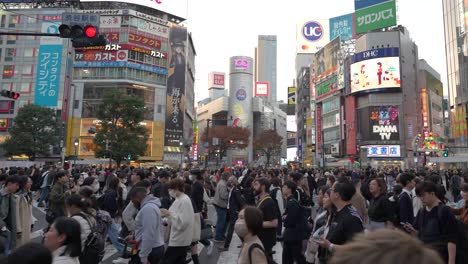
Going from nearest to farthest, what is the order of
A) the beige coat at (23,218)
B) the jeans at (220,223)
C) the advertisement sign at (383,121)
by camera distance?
the beige coat at (23,218) → the jeans at (220,223) → the advertisement sign at (383,121)

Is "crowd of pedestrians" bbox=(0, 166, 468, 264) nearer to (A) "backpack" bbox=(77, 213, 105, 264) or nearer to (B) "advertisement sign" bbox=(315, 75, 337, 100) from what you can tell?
(A) "backpack" bbox=(77, 213, 105, 264)

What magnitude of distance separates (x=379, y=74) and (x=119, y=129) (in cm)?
4134

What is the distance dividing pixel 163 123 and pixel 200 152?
56.7m

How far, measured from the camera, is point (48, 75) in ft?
172

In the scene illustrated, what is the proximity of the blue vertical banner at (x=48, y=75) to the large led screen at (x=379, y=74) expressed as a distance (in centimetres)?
4735

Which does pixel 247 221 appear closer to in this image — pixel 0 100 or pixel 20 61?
pixel 0 100

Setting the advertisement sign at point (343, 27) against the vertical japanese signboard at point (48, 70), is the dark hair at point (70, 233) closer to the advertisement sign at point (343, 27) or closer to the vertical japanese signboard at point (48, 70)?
the vertical japanese signboard at point (48, 70)

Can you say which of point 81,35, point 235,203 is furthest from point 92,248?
point 235,203

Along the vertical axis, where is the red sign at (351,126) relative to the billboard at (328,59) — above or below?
below

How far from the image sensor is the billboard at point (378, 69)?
55094 millimetres

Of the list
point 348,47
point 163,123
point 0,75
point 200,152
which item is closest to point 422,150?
point 348,47

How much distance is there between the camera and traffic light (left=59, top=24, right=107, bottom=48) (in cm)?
736

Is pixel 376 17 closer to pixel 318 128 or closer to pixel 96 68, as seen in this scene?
pixel 318 128

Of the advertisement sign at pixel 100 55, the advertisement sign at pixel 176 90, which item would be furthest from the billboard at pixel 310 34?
the advertisement sign at pixel 100 55
